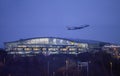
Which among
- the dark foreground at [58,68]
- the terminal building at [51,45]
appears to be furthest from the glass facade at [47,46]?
the dark foreground at [58,68]

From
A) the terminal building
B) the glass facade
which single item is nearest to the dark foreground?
the glass facade

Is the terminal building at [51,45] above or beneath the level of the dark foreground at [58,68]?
above

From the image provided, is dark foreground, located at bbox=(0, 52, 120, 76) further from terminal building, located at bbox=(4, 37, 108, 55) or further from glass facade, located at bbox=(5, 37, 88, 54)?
terminal building, located at bbox=(4, 37, 108, 55)

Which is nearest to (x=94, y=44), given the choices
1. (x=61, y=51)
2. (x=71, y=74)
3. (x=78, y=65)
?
(x=61, y=51)

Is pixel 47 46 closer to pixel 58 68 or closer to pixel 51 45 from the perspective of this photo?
pixel 51 45

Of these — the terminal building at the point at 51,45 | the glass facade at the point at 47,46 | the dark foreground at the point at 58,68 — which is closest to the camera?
the dark foreground at the point at 58,68

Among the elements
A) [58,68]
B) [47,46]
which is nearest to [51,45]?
[47,46]

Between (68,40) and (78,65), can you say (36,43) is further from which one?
(78,65)

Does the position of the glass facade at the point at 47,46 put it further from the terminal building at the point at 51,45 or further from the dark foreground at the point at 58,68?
the dark foreground at the point at 58,68
